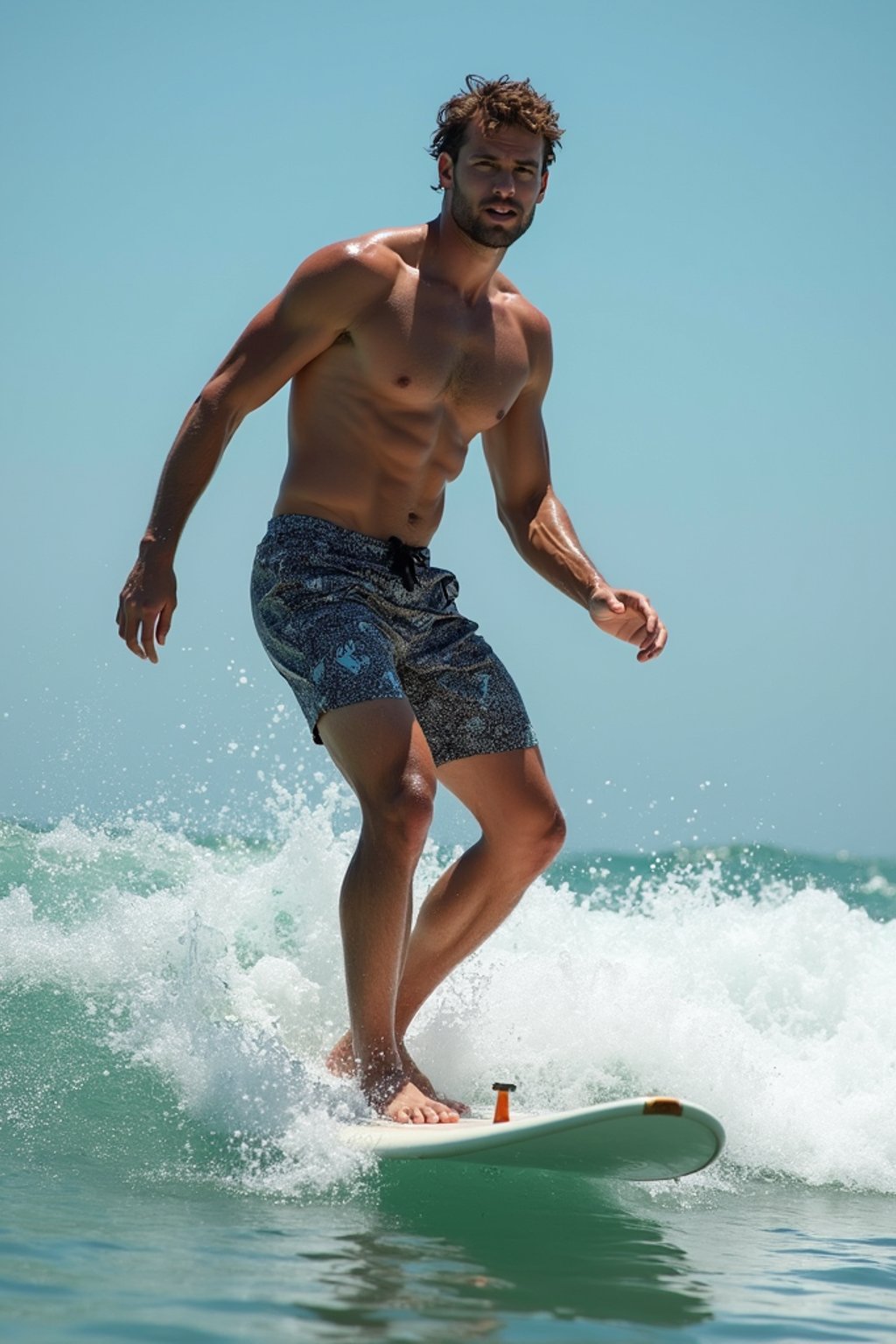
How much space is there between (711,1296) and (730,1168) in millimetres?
1543

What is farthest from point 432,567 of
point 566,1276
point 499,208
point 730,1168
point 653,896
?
point 653,896

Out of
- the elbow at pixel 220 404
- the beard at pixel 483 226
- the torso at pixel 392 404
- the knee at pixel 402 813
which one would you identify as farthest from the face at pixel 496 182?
the knee at pixel 402 813

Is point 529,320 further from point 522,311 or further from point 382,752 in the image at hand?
point 382,752

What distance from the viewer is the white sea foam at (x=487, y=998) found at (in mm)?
4113

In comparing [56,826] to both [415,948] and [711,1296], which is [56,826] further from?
[711,1296]

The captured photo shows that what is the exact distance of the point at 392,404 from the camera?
438cm

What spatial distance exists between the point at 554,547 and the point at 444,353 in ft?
2.45

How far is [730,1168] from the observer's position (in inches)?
175

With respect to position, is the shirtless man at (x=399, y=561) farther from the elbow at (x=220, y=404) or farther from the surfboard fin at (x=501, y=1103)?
the surfboard fin at (x=501, y=1103)

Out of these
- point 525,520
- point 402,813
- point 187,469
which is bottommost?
point 402,813

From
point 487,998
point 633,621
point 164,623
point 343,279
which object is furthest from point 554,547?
point 487,998

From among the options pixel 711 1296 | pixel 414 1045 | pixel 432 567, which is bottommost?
pixel 711 1296

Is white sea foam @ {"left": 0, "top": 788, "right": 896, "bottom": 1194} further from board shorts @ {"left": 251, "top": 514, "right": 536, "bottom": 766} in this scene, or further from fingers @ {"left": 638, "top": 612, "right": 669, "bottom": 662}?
fingers @ {"left": 638, "top": 612, "right": 669, "bottom": 662}

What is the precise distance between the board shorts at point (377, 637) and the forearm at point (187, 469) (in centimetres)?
28
